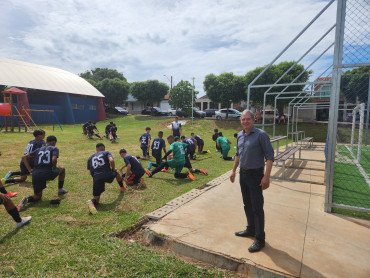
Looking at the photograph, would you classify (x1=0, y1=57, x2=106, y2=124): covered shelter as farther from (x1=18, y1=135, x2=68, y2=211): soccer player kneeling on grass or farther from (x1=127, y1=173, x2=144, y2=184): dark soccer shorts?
(x1=127, y1=173, x2=144, y2=184): dark soccer shorts

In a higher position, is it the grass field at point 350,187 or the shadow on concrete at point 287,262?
the shadow on concrete at point 287,262

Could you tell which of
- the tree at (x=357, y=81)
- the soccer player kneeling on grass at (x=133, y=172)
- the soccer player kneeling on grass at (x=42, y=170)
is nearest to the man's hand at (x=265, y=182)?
the soccer player kneeling on grass at (x=133, y=172)

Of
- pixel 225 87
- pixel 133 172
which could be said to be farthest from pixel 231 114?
pixel 133 172

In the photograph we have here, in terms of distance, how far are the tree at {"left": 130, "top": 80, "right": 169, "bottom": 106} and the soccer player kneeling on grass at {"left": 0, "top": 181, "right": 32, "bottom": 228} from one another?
36.1 metres

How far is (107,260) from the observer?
2967mm

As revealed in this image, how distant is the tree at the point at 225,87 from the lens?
28.2 metres

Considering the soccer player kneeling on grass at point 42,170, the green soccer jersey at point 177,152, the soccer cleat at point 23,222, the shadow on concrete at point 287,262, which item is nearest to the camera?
the shadow on concrete at point 287,262

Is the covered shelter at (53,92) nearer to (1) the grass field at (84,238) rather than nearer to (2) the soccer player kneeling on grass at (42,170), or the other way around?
(2) the soccer player kneeling on grass at (42,170)

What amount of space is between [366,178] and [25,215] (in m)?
8.95

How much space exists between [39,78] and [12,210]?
3022 centimetres

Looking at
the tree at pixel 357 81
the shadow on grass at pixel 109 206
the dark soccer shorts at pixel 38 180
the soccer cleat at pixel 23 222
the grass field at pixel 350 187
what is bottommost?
the shadow on grass at pixel 109 206

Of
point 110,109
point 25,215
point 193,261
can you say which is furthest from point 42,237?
point 110,109

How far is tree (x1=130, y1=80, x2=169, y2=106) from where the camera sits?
128ft

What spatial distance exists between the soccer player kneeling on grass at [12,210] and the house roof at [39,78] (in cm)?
2653
